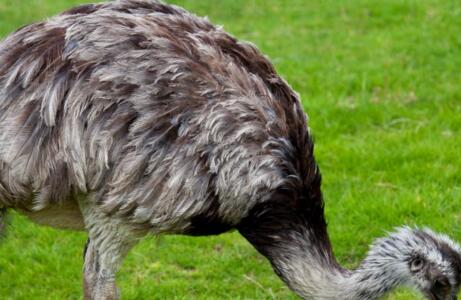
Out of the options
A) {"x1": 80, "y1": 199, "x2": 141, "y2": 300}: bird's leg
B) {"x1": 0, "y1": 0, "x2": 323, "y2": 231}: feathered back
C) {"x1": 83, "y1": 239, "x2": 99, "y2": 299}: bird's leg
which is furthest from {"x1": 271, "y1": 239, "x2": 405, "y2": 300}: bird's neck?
{"x1": 83, "y1": 239, "x2": 99, "y2": 299}: bird's leg

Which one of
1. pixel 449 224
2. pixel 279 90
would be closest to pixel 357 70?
pixel 449 224

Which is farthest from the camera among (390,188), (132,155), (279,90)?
(390,188)

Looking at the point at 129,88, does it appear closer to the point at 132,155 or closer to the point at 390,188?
the point at 132,155

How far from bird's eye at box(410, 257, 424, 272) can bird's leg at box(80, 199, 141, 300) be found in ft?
4.02

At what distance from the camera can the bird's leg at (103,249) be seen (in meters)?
5.03

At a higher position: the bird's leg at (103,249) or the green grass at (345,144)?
the bird's leg at (103,249)

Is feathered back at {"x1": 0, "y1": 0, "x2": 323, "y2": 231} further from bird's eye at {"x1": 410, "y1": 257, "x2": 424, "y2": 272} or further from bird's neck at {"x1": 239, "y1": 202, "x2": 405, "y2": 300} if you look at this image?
bird's eye at {"x1": 410, "y1": 257, "x2": 424, "y2": 272}

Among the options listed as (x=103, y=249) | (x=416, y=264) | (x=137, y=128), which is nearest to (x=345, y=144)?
(x=416, y=264)

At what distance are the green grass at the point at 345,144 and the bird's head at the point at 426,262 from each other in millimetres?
1000

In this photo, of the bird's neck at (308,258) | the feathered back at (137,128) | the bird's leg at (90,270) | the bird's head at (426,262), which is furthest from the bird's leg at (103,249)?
the bird's head at (426,262)

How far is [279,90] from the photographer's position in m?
5.21

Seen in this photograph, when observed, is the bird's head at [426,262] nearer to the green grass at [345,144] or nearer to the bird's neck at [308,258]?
the bird's neck at [308,258]

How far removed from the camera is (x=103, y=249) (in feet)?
16.7

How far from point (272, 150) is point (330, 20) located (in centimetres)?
600
